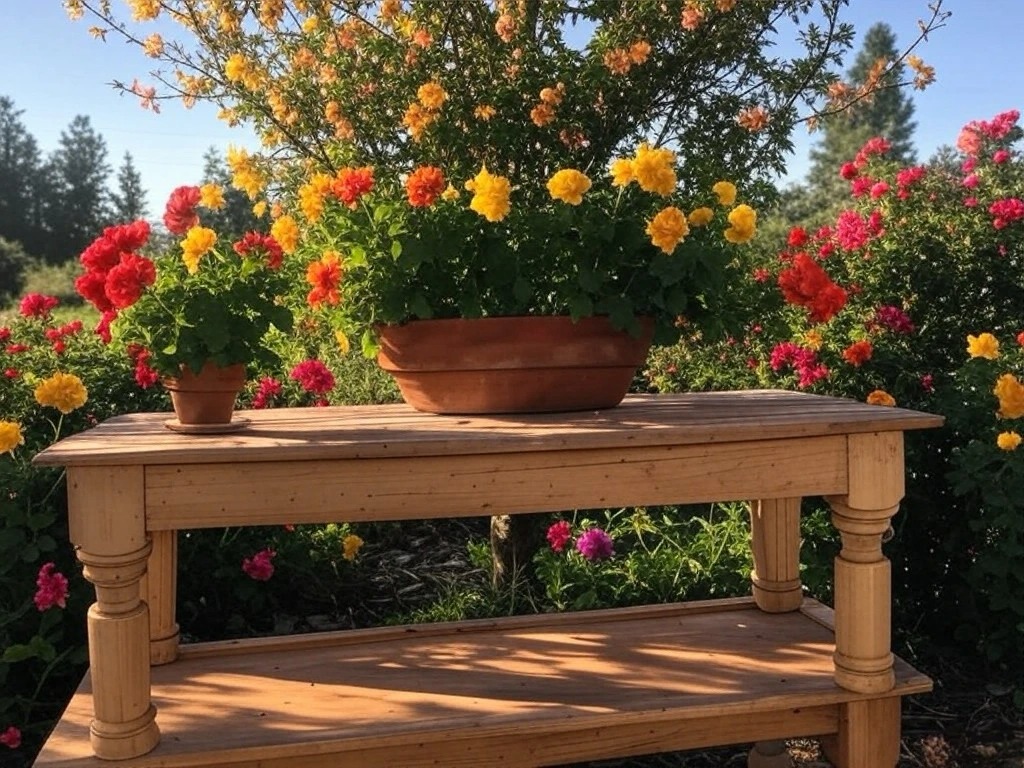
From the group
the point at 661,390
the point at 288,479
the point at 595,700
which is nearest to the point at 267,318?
the point at 288,479

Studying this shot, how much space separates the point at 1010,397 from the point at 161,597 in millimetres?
2331

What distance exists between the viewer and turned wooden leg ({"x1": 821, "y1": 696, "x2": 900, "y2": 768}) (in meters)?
1.99

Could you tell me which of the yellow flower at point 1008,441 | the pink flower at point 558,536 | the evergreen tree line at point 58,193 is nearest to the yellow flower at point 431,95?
the pink flower at point 558,536

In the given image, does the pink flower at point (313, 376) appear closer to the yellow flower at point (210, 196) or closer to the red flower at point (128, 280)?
the yellow flower at point (210, 196)

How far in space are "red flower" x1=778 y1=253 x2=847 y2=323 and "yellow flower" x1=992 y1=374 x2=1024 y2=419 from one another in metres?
0.79

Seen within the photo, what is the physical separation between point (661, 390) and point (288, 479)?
2.43 m

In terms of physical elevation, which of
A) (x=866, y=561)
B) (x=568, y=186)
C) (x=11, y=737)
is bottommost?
(x=11, y=737)

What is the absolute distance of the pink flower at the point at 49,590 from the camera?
2.29m

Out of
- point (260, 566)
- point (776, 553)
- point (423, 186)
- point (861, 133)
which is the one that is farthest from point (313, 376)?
point (861, 133)

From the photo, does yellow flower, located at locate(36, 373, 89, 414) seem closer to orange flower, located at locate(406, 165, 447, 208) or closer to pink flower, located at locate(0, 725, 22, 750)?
pink flower, located at locate(0, 725, 22, 750)

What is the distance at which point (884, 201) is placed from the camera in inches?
150

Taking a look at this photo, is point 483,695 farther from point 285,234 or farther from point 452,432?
point 285,234

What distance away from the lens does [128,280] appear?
1.74 meters

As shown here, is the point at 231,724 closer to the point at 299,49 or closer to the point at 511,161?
the point at 511,161
